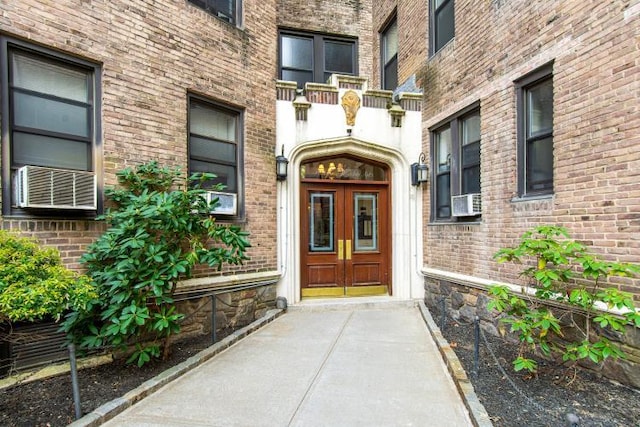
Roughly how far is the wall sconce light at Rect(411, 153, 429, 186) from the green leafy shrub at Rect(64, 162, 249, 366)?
14.1ft

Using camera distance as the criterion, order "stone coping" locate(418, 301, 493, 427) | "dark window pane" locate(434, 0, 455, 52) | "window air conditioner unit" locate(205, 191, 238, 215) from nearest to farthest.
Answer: "stone coping" locate(418, 301, 493, 427) < "window air conditioner unit" locate(205, 191, 238, 215) < "dark window pane" locate(434, 0, 455, 52)

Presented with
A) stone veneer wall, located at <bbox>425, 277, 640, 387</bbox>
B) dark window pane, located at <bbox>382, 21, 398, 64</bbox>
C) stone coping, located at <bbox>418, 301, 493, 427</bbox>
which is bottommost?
stone coping, located at <bbox>418, 301, 493, 427</bbox>

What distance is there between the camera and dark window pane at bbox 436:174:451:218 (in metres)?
6.98

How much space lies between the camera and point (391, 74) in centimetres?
933

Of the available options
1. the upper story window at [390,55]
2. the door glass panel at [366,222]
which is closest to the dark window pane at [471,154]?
the door glass panel at [366,222]

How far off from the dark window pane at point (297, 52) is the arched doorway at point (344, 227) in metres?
2.91

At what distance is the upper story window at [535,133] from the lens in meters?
4.80

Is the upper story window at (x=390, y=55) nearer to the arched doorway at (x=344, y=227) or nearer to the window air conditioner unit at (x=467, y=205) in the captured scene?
the arched doorway at (x=344, y=227)

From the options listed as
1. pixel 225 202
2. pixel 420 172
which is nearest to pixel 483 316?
pixel 420 172

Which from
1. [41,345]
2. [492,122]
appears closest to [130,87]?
[41,345]

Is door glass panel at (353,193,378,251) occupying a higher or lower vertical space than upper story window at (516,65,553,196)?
lower

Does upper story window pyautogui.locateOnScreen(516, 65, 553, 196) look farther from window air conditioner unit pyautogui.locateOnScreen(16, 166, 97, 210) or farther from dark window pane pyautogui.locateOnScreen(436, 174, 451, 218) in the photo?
window air conditioner unit pyautogui.locateOnScreen(16, 166, 97, 210)

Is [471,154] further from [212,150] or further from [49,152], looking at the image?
[49,152]

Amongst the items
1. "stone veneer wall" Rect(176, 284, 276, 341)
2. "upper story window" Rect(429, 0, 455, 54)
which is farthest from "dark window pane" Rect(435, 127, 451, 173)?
"stone veneer wall" Rect(176, 284, 276, 341)
